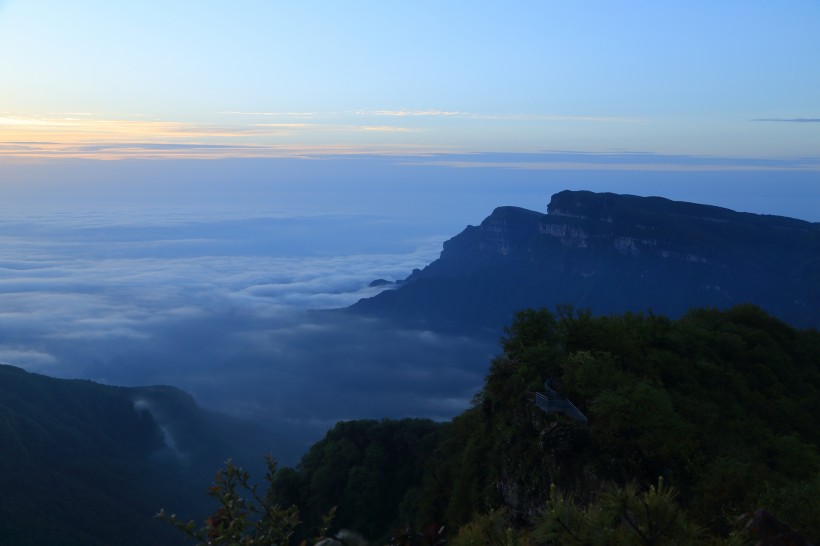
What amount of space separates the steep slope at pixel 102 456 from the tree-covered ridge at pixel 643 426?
24145 mm

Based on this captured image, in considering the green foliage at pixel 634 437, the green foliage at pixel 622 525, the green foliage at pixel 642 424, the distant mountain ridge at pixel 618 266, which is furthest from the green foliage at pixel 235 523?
the distant mountain ridge at pixel 618 266

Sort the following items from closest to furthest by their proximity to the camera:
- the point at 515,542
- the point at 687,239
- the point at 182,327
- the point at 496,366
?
the point at 515,542
the point at 496,366
the point at 687,239
the point at 182,327

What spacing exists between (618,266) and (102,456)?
338ft

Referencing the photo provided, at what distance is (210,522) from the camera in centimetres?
744

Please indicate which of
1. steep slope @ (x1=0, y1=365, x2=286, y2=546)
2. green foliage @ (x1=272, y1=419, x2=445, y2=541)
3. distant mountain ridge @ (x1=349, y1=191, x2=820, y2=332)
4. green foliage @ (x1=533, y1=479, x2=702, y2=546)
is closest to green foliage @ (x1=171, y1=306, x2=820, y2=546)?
green foliage @ (x1=533, y1=479, x2=702, y2=546)

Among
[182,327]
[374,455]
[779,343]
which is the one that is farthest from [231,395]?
[779,343]

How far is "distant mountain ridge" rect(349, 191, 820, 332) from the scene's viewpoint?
116000 mm

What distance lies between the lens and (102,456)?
63625 millimetres

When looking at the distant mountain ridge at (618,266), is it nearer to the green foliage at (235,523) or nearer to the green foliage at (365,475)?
the green foliage at (365,475)

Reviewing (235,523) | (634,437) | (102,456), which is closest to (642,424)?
(634,437)

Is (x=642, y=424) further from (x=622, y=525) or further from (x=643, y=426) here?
(x=622, y=525)

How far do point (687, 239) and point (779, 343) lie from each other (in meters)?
97.5

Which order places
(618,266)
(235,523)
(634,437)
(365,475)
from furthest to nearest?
(618,266)
(365,475)
(634,437)
(235,523)

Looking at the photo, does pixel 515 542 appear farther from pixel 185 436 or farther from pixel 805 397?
pixel 185 436
